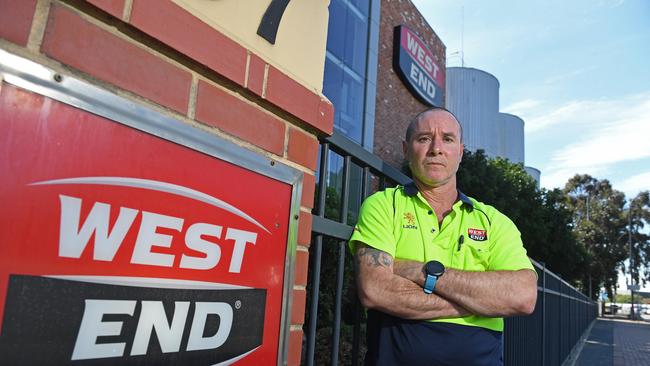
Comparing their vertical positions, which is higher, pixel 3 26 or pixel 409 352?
pixel 3 26

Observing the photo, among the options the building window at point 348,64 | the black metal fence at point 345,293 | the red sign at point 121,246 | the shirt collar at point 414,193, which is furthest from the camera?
the building window at point 348,64

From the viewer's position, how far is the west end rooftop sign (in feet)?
53.0

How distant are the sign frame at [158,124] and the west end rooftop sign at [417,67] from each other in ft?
50.6

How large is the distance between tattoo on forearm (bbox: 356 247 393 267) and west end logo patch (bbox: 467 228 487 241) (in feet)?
1.19

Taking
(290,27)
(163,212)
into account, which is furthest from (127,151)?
(290,27)

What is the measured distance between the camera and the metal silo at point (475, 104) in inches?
1009

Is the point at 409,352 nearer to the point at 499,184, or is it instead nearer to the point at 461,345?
the point at 461,345

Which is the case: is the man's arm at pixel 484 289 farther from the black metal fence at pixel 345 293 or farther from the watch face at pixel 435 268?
the black metal fence at pixel 345 293

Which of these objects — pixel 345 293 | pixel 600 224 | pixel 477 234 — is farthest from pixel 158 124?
pixel 600 224

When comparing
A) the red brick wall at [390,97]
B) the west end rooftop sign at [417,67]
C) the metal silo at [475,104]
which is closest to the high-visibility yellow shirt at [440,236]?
the red brick wall at [390,97]

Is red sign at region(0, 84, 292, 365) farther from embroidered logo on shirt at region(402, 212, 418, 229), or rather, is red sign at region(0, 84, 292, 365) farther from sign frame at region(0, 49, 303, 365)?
embroidered logo on shirt at region(402, 212, 418, 229)

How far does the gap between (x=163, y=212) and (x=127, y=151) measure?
15cm

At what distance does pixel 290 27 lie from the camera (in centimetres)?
146

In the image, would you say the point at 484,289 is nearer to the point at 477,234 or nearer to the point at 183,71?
the point at 477,234
